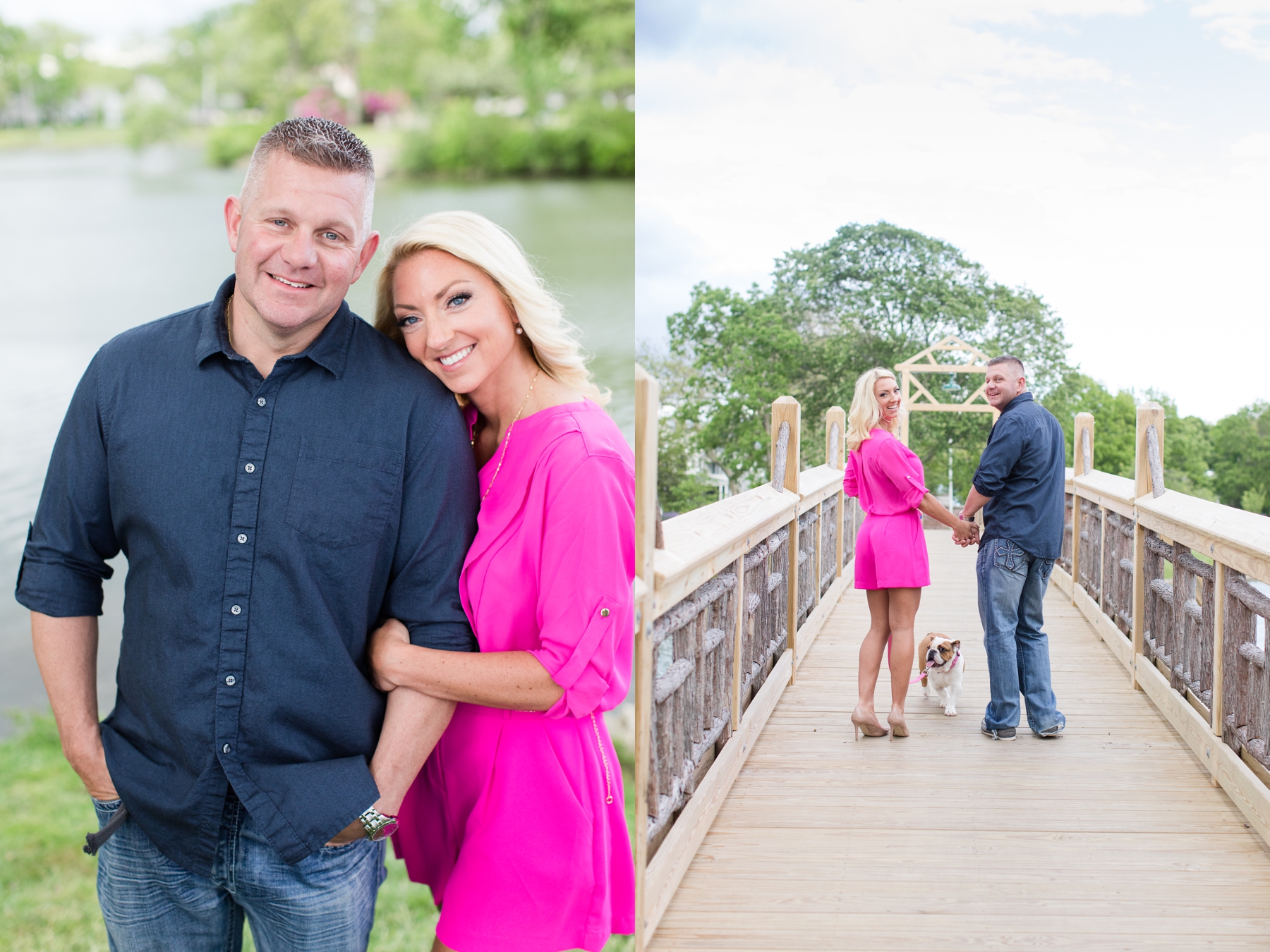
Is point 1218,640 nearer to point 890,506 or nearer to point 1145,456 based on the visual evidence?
point 1145,456

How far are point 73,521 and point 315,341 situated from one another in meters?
0.51

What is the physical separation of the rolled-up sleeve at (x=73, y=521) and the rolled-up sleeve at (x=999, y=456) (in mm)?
1785

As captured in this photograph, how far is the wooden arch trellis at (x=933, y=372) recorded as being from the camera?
2113mm

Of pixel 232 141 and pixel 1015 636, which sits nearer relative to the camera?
pixel 1015 636

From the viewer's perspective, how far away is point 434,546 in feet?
5.07

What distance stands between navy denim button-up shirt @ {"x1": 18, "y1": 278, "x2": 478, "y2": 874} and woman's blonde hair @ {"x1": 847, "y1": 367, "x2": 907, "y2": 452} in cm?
107

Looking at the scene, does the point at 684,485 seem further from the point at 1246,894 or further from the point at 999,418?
the point at 1246,894

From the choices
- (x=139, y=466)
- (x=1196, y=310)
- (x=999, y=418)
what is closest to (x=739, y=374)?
(x=999, y=418)

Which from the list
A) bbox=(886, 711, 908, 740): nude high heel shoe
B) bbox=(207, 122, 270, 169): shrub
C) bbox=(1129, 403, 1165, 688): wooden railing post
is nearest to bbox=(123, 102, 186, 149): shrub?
bbox=(207, 122, 270, 169): shrub

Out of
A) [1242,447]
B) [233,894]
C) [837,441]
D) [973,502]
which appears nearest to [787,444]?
[837,441]

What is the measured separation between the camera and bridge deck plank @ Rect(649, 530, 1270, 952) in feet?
6.55

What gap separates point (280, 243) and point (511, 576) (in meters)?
0.67

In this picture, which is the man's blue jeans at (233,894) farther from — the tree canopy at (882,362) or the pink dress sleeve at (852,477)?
the pink dress sleeve at (852,477)

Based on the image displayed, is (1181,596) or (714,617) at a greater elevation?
(1181,596)
